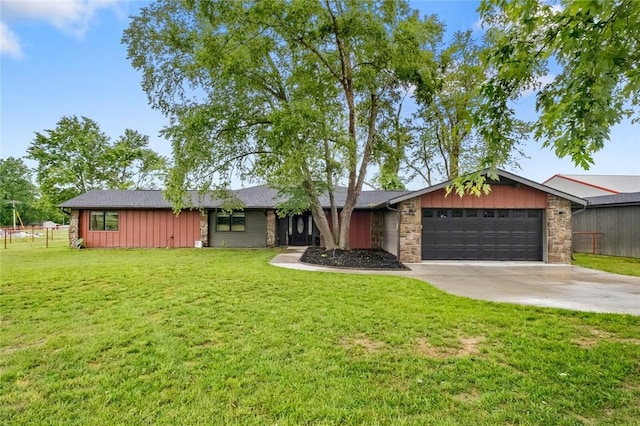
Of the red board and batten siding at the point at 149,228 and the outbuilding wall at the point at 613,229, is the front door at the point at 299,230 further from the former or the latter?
the outbuilding wall at the point at 613,229

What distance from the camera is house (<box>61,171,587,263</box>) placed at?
40.3 ft

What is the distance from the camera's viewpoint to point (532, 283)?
8.33 metres

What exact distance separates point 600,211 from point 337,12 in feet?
49.3

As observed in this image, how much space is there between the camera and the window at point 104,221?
18.5 metres

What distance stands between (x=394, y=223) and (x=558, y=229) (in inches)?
224

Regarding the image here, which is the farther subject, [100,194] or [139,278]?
[100,194]

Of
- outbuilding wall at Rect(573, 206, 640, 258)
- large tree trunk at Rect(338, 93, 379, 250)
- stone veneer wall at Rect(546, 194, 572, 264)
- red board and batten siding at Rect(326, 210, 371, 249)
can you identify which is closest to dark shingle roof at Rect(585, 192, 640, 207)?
outbuilding wall at Rect(573, 206, 640, 258)

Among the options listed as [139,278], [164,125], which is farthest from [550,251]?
[164,125]

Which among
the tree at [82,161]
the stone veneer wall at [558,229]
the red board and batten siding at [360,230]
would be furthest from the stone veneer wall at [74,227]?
the stone veneer wall at [558,229]

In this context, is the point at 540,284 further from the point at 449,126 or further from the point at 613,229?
the point at 449,126

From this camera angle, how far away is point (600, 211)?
53.9 feet

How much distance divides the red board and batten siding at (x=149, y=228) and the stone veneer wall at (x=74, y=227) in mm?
821

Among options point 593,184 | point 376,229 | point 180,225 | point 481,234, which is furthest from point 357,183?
point 593,184

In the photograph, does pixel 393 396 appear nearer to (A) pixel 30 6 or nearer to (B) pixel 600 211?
(A) pixel 30 6
